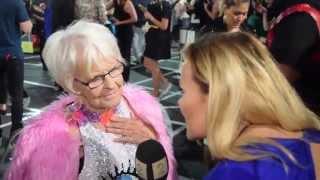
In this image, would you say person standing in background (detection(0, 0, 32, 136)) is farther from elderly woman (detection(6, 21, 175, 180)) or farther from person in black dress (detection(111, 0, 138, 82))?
elderly woman (detection(6, 21, 175, 180))

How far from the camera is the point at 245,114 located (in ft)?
4.64

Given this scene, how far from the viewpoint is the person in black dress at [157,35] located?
281 inches

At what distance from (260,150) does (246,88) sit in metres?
0.16

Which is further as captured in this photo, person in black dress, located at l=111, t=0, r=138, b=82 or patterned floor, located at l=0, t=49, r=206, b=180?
person in black dress, located at l=111, t=0, r=138, b=82

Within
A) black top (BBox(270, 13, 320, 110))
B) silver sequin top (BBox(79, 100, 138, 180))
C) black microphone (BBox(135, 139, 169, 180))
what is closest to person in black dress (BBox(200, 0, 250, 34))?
black top (BBox(270, 13, 320, 110))

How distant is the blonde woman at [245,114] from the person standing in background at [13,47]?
4.13 metres

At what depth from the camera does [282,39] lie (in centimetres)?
260

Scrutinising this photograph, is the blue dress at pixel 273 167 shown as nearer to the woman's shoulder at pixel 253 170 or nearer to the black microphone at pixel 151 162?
the woman's shoulder at pixel 253 170

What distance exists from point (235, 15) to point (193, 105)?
11.7 feet

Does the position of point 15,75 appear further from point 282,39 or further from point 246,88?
point 246,88

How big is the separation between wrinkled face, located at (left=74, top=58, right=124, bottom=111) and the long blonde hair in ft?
2.42

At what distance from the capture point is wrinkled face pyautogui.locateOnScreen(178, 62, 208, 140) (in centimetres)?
146

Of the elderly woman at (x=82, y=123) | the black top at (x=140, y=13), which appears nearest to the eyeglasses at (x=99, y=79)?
the elderly woman at (x=82, y=123)

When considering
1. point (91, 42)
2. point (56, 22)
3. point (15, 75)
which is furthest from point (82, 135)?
point (56, 22)
